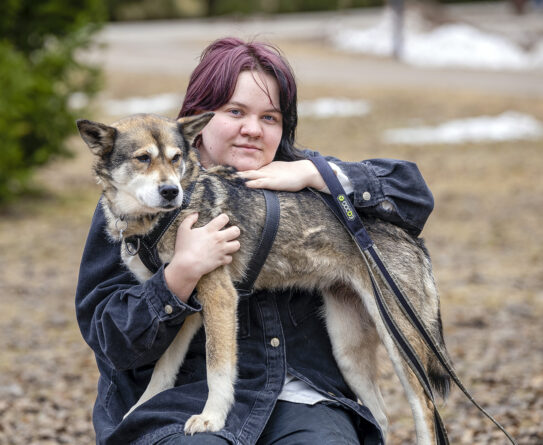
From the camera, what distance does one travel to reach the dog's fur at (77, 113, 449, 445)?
10.3 feet

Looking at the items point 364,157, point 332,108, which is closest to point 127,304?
point 364,157

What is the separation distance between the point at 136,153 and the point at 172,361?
0.89 meters

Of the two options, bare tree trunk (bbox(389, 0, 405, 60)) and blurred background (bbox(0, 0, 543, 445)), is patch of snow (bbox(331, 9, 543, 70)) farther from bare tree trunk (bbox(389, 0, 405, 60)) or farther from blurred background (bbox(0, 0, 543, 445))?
bare tree trunk (bbox(389, 0, 405, 60))

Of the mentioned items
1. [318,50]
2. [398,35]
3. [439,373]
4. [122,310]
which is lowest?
[318,50]

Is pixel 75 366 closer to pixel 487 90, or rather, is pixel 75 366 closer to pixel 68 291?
pixel 68 291

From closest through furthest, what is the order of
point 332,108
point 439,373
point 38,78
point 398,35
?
point 439,373 → point 38,78 → point 332,108 → point 398,35

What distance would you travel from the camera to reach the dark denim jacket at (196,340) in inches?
116

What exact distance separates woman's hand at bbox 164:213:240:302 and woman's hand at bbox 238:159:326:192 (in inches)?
10.0

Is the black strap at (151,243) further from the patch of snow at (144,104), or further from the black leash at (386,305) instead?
the patch of snow at (144,104)

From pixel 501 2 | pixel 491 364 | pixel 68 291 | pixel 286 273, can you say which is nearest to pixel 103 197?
pixel 286 273

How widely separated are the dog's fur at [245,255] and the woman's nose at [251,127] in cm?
18

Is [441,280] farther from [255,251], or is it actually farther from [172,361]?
[172,361]

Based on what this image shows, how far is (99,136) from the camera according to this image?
10.6 ft

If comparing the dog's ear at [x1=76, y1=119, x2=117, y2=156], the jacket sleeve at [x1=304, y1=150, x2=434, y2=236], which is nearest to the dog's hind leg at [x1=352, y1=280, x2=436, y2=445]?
the jacket sleeve at [x1=304, y1=150, x2=434, y2=236]
